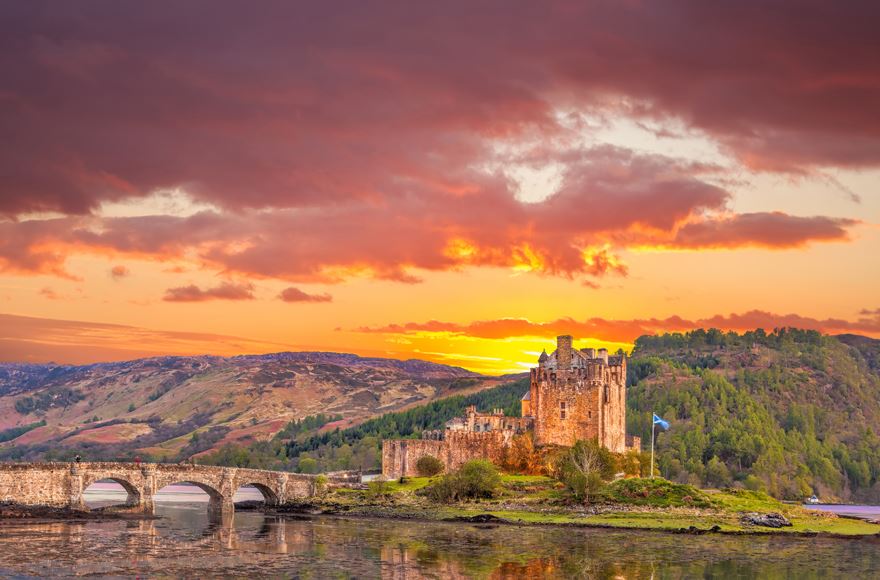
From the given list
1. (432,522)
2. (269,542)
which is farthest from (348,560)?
(432,522)

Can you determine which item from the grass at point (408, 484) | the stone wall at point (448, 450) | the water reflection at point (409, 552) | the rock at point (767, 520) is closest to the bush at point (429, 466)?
the stone wall at point (448, 450)

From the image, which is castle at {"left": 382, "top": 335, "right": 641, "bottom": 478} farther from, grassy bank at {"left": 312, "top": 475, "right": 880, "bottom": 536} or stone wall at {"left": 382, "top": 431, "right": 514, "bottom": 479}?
grassy bank at {"left": 312, "top": 475, "right": 880, "bottom": 536}

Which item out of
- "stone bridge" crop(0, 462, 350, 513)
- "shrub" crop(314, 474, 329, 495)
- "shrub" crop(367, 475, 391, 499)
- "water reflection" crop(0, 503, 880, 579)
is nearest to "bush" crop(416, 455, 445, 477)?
"shrub" crop(367, 475, 391, 499)

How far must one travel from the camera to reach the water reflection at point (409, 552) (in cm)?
6781

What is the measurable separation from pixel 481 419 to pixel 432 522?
35536 millimetres

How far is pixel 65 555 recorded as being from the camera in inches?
2835

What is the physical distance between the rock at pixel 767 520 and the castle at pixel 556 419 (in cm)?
2903

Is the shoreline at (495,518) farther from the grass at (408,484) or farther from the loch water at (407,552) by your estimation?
the grass at (408,484)

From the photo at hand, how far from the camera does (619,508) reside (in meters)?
111

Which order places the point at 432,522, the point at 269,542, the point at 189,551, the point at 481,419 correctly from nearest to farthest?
the point at 189,551 → the point at 269,542 → the point at 432,522 → the point at 481,419

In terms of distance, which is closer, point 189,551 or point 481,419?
point 189,551

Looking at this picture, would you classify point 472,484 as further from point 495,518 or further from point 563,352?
point 563,352

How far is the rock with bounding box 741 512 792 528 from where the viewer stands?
10165cm

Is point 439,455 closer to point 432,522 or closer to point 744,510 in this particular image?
point 432,522
